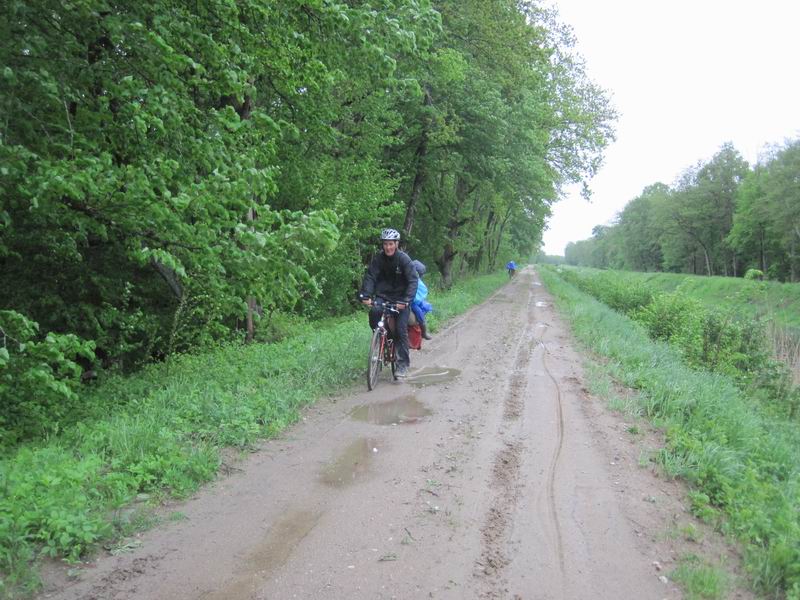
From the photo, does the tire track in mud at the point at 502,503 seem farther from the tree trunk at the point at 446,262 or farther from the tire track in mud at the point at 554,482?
the tree trunk at the point at 446,262

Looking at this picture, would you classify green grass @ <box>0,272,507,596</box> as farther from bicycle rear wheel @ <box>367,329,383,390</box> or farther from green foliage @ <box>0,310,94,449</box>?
green foliage @ <box>0,310,94,449</box>

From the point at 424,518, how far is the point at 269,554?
1.09 m

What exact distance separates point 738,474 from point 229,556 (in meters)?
4.10

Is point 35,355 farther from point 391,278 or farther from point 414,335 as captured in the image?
point 414,335

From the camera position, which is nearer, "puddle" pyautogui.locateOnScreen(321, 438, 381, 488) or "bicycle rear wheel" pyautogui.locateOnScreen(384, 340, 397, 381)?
"puddle" pyautogui.locateOnScreen(321, 438, 381, 488)

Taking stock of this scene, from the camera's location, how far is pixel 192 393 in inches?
229

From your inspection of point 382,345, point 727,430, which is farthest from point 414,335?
point 727,430

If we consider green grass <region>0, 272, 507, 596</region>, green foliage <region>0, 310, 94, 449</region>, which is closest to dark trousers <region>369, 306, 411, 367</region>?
green grass <region>0, 272, 507, 596</region>

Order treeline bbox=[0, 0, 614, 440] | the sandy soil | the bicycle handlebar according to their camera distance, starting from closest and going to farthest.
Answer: the sandy soil, treeline bbox=[0, 0, 614, 440], the bicycle handlebar

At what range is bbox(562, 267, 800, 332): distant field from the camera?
1332cm

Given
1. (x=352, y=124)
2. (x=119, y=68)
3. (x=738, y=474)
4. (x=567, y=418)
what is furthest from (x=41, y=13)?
(x=352, y=124)

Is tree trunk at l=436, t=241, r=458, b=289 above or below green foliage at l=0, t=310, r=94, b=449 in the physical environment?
above

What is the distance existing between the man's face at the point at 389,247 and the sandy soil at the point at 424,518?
2307mm

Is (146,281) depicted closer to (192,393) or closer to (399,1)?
(192,393)
